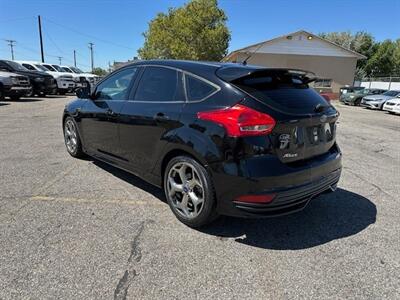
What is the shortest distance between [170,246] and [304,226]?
4.81 ft

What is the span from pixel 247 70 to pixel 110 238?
6.78ft

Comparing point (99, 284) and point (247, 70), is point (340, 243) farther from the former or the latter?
point (99, 284)

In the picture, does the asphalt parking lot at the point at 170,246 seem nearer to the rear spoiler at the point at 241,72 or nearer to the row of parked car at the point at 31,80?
the rear spoiler at the point at 241,72

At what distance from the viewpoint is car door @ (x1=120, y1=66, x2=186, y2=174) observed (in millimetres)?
3457

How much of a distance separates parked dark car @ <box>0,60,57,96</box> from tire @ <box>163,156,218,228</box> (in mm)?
17741

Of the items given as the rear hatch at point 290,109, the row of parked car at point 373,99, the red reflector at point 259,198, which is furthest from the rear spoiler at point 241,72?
the row of parked car at point 373,99

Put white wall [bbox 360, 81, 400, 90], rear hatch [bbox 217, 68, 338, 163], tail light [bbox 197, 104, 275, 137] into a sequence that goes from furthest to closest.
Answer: white wall [bbox 360, 81, 400, 90] → rear hatch [bbox 217, 68, 338, 163] → tail light [bbox 197, 104, 275, 137]

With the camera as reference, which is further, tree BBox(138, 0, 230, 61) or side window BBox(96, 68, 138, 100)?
tree BBox(138, 0, 230, 61)

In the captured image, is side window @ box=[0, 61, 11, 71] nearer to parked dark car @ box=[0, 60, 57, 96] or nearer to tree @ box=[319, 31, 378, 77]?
parked dark car @ box=[0, 60, 57, 96]

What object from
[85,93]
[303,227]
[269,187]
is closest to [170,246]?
[269,187]

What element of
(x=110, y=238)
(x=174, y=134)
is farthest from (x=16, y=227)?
(x=174, y=134)

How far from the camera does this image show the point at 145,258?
2840 millimetres

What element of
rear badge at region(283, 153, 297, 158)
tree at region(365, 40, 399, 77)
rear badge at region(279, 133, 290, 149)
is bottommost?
rear badge at region(283, 153, 297, 158)

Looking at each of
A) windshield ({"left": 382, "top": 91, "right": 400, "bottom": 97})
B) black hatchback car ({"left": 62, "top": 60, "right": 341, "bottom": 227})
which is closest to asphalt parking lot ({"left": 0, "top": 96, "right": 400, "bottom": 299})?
black hatchback car ({"left": 62, "top": 60, "right": 341, "bottom": 227})
